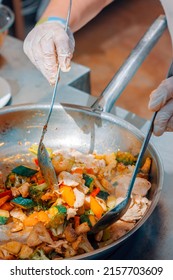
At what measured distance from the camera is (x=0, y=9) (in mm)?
1949

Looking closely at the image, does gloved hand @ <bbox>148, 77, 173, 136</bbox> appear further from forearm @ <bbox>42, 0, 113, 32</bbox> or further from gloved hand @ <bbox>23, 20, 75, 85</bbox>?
forearm @ <bbox>42, 0, 113, 32</bbox>

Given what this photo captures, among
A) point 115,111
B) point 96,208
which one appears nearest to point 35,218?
point 96,208

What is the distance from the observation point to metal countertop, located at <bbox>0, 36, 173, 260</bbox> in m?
1.16

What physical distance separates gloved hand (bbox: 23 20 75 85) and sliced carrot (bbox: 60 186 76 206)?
1.11 ft

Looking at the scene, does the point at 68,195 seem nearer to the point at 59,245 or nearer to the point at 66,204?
the point at 66,204

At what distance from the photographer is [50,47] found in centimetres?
135

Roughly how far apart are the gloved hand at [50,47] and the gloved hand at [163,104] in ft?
0.96

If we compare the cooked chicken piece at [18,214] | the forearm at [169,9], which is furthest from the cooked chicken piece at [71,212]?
the forearm at [169,9]

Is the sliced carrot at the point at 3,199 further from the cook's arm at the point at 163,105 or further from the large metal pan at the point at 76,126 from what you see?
the cook's arm at the point at 163,105

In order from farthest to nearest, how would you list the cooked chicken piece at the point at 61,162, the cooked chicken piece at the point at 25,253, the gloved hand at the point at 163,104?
1. the cooked chicken piece at the point at 61,162
2. the gloved hand at the point at 163,104
3. the cooked chicken piece at the point at 25,253

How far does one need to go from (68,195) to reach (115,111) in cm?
50

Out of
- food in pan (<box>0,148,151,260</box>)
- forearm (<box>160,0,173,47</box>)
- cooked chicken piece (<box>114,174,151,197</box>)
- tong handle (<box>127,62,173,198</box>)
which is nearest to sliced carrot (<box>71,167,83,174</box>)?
food in pan (<box>0,148,151,260</box>)

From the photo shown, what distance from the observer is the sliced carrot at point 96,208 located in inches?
46.9

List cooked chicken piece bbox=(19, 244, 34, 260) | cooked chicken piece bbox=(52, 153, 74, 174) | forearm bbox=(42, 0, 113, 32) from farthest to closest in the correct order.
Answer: forearm bbox=(42, 0, 113, 32) → cooked chicken piece bbox=(52, 153, 74, 174) → cooked chicken piece bbox=(19, 244, 34, 260)
